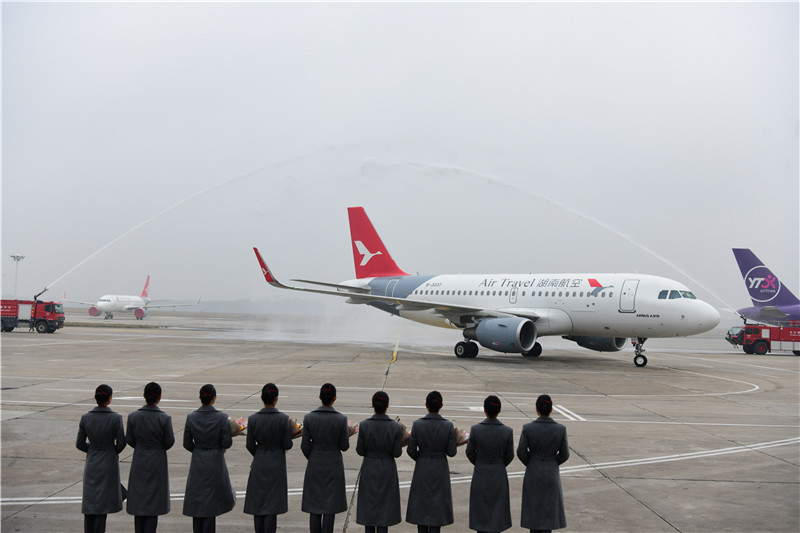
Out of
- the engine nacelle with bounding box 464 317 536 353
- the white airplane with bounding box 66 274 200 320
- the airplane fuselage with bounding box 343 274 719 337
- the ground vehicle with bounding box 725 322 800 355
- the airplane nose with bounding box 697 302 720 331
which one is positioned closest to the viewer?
the airplane nose with bounding box 697 302 720 331

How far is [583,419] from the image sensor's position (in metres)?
13.6

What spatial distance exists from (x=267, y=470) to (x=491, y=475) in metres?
2.17

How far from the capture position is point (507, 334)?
27141 mm

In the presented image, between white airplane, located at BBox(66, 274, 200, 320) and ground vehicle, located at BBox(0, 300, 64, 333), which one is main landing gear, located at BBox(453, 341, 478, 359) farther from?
white airplane, located at BBox(66, 274, 200, 320)

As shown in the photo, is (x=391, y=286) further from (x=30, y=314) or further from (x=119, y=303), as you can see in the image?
(x=119, y=303)

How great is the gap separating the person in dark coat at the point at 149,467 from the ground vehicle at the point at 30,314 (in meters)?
42.6

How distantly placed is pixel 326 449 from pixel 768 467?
24.4ft

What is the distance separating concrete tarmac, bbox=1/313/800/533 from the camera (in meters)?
7.34

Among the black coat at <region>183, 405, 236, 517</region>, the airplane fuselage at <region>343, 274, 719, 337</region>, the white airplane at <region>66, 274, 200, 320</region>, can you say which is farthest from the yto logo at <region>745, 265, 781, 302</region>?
the white airplane at <region>66, 274, 200, 320</region>

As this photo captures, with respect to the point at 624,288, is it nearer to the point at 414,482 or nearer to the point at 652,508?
the point at 652,508

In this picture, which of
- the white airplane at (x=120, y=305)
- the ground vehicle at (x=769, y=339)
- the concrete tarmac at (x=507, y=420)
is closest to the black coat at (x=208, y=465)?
the concrete tarmac at (x=507, y=420)

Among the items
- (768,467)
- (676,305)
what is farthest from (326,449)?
(676,305)

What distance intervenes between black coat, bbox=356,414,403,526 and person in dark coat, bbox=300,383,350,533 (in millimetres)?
219

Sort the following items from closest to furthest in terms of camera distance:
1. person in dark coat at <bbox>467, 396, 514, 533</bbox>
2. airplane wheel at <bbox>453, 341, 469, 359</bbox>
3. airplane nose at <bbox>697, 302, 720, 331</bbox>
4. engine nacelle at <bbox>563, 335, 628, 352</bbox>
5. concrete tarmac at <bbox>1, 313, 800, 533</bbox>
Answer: person in dark coat at <bbox>467, 396, 514, 533</bbox>
concrete tarmac at <bbox>1, 313, 800, 533</bbox>
airplane nose at <bbox>697, 302, 720, 331</bbox>
airplane wheel at <bbox>453, 341, 469, 359</bbox>
engine nacelle at <bbox>563, 335, 628, 352</bbox>
